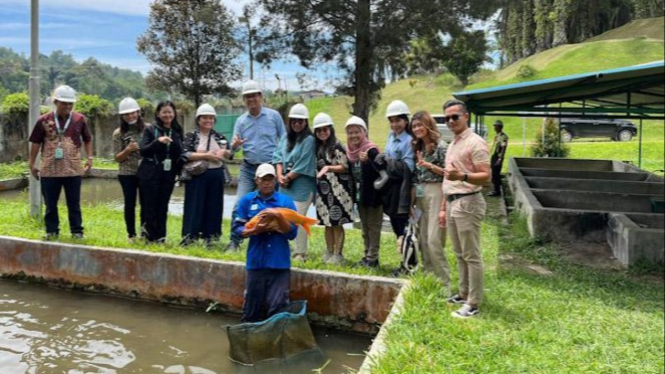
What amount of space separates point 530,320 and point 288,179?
2.55 meters

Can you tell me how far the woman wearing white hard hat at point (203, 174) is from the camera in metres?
5.86

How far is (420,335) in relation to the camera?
3547mm

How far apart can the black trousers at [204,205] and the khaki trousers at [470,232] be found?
2852 millimetres

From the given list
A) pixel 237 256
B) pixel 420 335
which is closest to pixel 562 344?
pixel 420 335

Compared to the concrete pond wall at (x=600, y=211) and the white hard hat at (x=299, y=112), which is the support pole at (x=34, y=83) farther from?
the concrete pond wall at (x=600, y=211)

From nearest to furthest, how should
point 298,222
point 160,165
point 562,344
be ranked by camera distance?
point 562,344
point 298,222
point 160,165

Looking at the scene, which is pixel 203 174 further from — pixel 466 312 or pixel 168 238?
pixel 466 312

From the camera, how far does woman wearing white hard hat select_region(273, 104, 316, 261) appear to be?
209 inches

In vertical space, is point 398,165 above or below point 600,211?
above

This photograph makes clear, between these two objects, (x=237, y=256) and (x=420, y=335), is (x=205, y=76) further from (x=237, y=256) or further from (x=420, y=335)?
(x=420, y=335)

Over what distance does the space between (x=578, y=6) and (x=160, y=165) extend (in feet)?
16.6

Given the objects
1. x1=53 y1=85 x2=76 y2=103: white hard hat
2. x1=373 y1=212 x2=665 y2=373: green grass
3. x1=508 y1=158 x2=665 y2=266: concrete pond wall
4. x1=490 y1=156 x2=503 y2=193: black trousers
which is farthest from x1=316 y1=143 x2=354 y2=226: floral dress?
x1=490 y1=156 x2=503 y2=193: black trousers

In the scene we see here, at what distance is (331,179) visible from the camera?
5.23 metres

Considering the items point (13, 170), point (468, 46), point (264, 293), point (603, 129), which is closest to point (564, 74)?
point (264, 293)
